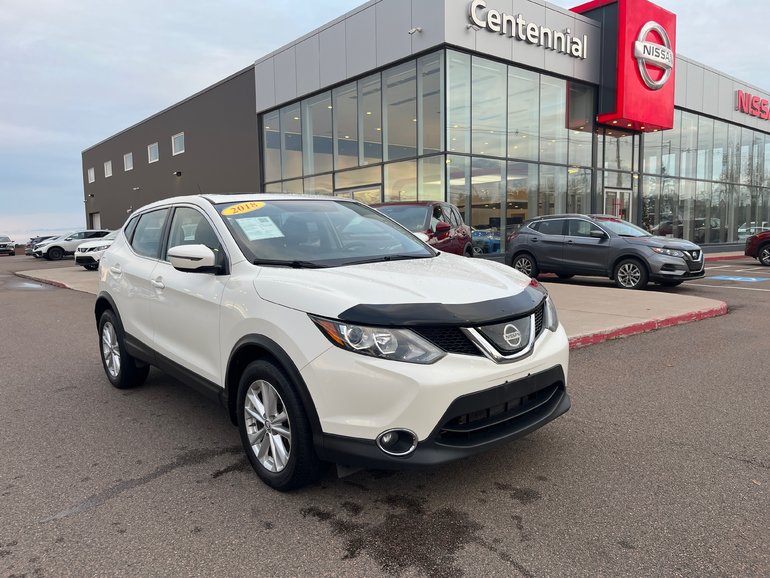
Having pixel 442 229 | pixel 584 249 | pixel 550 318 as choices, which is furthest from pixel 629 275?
pixel 550 318

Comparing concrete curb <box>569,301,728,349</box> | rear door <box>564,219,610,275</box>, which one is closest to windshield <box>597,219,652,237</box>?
rear door <box>564,219,610,275</box>

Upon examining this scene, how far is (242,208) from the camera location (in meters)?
3.87

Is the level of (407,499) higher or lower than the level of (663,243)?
lower

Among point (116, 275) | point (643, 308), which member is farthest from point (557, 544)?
point (643, 308)

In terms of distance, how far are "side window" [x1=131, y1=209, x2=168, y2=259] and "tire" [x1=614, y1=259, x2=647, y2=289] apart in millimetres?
9673

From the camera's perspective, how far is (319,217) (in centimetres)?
408

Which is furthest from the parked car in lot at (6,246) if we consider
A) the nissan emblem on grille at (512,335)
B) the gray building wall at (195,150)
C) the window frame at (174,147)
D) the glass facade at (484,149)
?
the nissan emblem on grille at (512,335)

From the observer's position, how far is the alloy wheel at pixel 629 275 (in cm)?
1126

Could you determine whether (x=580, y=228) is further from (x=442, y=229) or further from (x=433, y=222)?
(x=442, y=229)

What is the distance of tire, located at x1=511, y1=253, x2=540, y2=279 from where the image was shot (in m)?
13.1

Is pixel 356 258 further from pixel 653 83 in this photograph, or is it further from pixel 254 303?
pixel 653 83

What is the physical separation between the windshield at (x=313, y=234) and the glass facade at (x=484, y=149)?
1254cm

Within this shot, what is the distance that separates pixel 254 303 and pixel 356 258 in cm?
79

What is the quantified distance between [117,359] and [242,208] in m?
2.33
